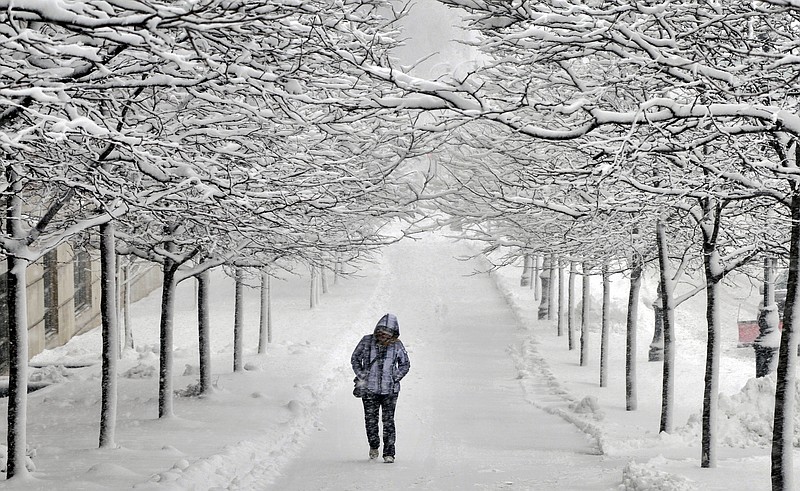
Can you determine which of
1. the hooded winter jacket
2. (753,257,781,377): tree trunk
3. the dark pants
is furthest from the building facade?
(753,257,781,377): tree trunk

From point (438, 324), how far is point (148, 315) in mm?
12195

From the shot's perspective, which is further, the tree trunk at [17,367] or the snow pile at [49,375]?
the snow pile at [49,375]

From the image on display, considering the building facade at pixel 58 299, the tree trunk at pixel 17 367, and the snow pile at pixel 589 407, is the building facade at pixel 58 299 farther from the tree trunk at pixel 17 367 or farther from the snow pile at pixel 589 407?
the snow pile at pixel 589 407

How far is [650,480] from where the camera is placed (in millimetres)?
7414

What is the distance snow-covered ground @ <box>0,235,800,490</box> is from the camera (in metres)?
8.59

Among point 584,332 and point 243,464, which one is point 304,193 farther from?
point 584,332

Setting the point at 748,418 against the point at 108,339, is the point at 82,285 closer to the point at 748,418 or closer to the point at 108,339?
the point at 108,339

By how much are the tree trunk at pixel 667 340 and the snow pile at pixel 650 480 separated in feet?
11.5

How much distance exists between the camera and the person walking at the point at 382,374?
9602mm

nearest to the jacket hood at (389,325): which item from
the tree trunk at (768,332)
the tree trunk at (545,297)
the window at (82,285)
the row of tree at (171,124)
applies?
the row of tree at (171,124)

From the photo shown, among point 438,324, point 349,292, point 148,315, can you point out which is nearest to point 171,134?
point 438,324

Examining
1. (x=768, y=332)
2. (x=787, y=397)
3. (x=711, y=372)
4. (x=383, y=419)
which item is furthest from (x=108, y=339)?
(x=768, y=332)

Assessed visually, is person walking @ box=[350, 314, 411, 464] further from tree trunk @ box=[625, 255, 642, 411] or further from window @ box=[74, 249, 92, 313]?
window @ box=[74, 249, 92, 313]

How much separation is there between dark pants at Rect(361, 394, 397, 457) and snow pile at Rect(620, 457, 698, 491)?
2.71 m
